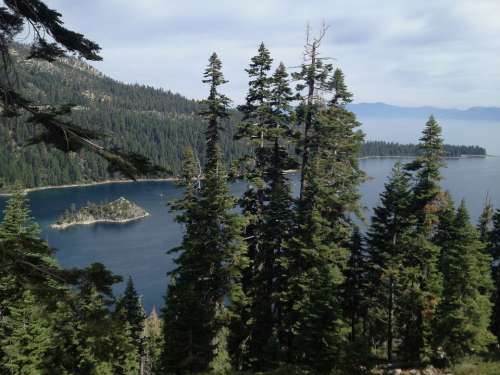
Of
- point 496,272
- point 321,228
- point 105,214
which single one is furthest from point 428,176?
point 105,214

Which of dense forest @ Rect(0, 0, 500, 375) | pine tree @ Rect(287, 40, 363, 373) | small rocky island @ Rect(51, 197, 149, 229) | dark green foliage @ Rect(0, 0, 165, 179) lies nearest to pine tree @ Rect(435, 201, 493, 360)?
dense forest @ Rect(0, 0, 500, 375)

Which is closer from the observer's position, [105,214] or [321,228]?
[321,228]

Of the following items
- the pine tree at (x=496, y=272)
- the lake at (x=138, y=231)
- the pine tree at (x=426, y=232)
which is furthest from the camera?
the lake at (x=138, y=231)

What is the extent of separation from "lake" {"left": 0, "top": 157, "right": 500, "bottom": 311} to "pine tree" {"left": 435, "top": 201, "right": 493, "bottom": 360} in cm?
2960

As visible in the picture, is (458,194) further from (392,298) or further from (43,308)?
(43,308)

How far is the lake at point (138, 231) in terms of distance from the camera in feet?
271

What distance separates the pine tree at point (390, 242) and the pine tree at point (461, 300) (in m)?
2.71

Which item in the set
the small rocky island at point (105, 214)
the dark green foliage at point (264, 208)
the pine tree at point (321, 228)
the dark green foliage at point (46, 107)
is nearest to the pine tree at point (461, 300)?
the pine tree at point (321, 228)

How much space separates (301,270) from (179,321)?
6.35 meters

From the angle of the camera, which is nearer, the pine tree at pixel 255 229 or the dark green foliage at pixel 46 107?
the dark green foliage at pixel 46 107

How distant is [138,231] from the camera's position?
118 m

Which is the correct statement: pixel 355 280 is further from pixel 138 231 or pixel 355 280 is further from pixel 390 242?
pixel 138 231

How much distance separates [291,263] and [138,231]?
102522mm

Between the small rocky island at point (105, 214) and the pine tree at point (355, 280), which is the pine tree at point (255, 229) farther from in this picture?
the small rocky island at point (105, 214)
